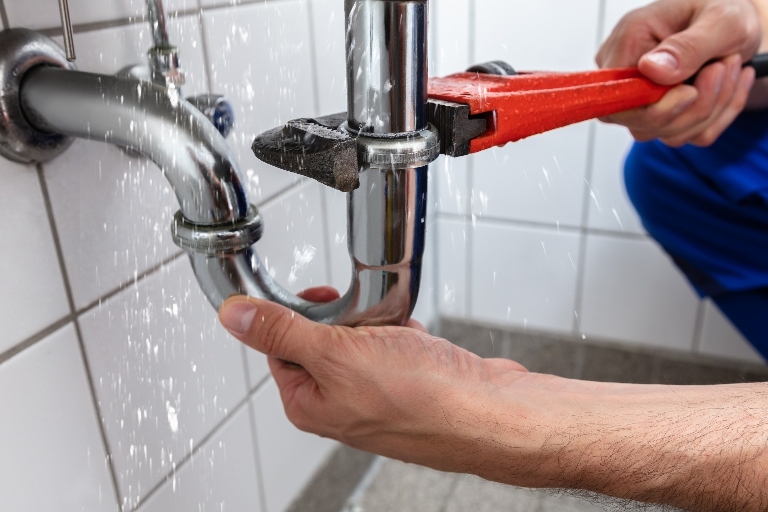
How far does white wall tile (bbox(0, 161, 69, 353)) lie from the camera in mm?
323

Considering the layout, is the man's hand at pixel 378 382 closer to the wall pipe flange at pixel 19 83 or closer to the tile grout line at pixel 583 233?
the wall pipe flange at pixel 19 83

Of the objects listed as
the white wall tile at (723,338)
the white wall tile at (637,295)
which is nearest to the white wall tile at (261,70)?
the white wall tile at (637,295)

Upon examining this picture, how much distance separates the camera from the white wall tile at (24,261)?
0.32m

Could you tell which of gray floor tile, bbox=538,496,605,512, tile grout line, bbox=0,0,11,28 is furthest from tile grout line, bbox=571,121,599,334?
tile grout line, bbox=0,0,11,28

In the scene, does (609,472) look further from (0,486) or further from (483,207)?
(483,207)

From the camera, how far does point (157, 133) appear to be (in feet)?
1.00

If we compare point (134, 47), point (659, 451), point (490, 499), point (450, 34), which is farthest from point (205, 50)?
point (490, 499)

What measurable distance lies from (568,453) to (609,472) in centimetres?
3

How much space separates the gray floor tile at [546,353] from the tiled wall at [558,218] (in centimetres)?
2

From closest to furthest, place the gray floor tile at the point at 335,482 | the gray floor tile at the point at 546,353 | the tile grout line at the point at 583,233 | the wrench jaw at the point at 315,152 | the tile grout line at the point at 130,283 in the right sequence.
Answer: the wrench jaw at the point at 315,152, the tile grout line at the point at 130,283, the gray floor tile at the point at 335,482, the tile grout line at the point at 583,233, the gray floor tile at the point at 546,353

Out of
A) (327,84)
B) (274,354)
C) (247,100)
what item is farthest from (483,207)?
(274,354)

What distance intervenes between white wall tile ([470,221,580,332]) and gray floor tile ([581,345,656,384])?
56 mm

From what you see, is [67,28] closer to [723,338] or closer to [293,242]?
[293,242]

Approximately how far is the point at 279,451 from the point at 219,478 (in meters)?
0.11
